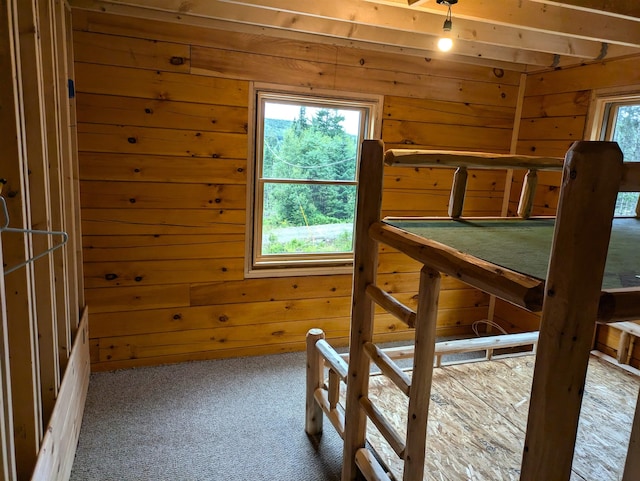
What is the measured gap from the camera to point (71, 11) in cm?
255

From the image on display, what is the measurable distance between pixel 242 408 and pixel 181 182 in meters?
1.49

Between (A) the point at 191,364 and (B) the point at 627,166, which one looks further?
(A) the point at 191,364

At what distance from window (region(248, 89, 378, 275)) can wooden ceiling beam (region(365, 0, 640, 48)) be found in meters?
1.01

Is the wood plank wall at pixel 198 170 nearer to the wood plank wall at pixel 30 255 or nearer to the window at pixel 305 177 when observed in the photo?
the window at pixel 305 177

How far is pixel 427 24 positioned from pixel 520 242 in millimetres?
1753

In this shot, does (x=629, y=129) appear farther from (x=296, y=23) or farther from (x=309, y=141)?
(x=296, y=23)

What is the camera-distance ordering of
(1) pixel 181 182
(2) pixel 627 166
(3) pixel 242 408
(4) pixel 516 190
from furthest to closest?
(4) pixel 516 190 < (1) pixel 181 182 < (3) pixel 242 408 < (2) pixel 627 166

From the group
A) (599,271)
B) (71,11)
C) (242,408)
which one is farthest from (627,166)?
(71,11)

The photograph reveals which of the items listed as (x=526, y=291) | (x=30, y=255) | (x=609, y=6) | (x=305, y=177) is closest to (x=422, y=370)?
(x=526, y=291)

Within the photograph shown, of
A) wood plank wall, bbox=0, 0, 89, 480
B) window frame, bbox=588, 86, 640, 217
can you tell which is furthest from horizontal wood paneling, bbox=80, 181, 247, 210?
window frame, bbox=588, 86, 640, 217

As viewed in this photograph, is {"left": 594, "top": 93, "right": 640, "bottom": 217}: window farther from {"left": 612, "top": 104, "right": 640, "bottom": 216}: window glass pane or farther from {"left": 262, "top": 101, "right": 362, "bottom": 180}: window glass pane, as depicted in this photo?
{"left": 262, "top": 101, "right": 362, "bottom": 180}: window glass pane

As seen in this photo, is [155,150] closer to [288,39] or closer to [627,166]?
[288,39]

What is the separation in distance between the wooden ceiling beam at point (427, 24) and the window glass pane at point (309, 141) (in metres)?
0.78

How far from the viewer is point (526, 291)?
3.21ft
